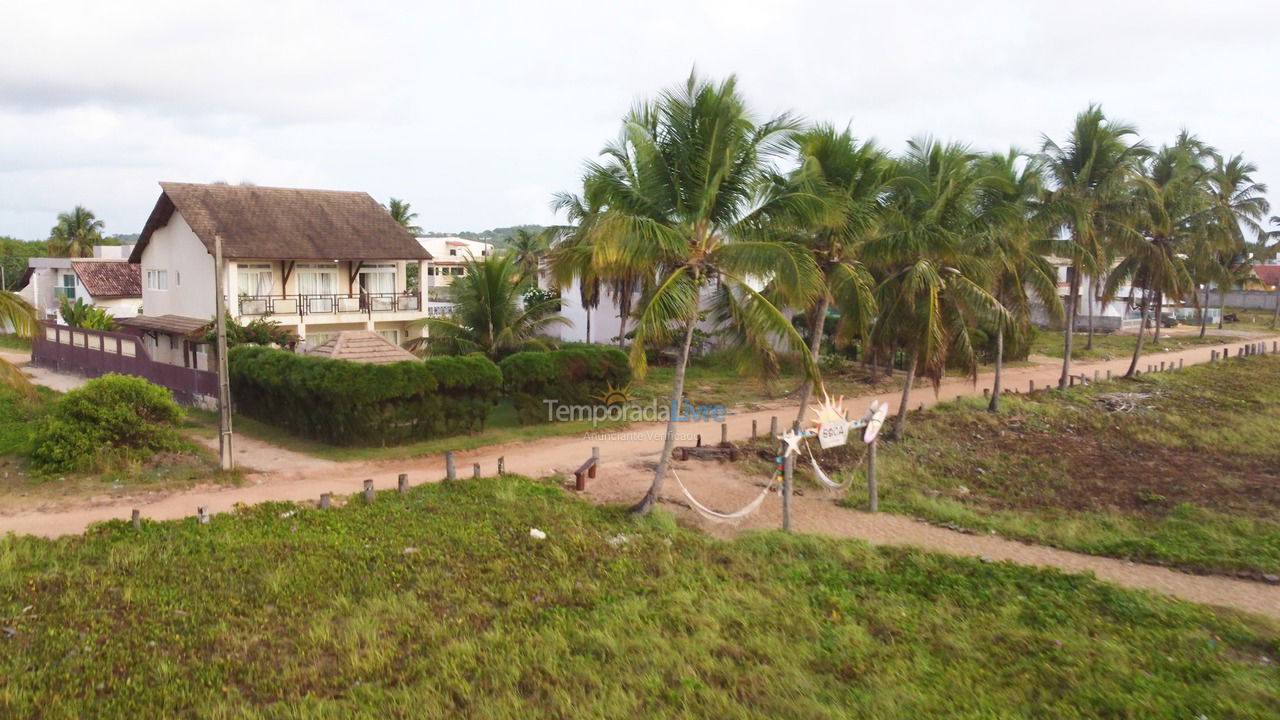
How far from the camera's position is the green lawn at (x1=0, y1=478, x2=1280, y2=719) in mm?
6930

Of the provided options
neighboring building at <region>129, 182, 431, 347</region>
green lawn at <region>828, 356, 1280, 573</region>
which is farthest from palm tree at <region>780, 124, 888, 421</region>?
neighboring building at <region>129, 182, 431, 347</region>

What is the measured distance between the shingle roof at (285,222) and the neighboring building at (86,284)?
1159 cm

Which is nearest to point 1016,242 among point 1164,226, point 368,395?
point 1164,226

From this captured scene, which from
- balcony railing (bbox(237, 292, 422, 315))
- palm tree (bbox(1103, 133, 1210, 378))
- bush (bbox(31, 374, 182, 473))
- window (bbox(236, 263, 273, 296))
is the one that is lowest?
bush (bbox(31, 374, 182, 473))

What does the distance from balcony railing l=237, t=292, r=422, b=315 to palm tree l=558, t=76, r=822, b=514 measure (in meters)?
17.3

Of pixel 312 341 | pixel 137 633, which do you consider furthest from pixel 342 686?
pixel 312 341

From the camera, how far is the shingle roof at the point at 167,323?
25.8 m

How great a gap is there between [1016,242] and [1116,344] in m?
28.7

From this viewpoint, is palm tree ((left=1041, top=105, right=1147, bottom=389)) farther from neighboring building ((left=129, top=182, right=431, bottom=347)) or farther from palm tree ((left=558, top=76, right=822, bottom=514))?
neighboring building ((left=129, top=182, right=431, bottom=347))

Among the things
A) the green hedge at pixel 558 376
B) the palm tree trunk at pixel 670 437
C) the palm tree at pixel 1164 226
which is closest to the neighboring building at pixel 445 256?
the green hedge at pixel 558 376

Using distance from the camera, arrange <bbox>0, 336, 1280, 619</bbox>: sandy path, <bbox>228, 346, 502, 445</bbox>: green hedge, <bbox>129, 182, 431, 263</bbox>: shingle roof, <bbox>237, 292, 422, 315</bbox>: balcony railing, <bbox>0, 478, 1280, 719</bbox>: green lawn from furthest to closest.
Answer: <bbox>237, 292, 422, 315</bbox>: balcony railing
<bbox>129, 182, 431, 263</bbox>: shingle roof
<bbox>228, 346, 502, 445</bbox>: green hedge
<bbox>0, 336, 1280, 619</bbox>: sandy path
<bbox>0, 478, 1280, 719</bbox>: green lawn

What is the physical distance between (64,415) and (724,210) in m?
11.6

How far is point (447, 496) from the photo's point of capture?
13.2m

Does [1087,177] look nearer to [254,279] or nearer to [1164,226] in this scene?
[1164,226]
